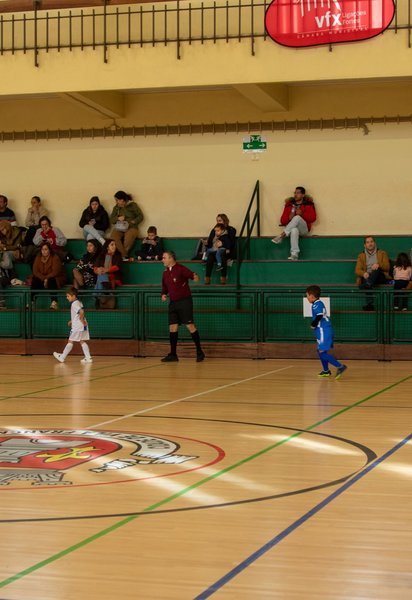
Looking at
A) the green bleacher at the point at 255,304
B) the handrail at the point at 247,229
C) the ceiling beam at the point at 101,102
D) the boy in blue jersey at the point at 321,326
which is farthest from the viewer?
the ceiling beam at the point at 101,102

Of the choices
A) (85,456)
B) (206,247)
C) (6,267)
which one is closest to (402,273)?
(206,247)

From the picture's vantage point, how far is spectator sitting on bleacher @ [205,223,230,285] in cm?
2106

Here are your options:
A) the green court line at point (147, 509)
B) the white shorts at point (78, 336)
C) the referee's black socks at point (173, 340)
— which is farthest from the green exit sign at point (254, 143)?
the green court line at point (147, 509)

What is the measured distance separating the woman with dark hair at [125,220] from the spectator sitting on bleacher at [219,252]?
7.22ft

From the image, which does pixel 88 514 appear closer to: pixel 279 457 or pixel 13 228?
pixel 279 457

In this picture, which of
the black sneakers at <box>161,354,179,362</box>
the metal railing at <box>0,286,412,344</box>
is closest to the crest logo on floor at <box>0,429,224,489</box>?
the black sneakers at <box>161,354,179,362</box>

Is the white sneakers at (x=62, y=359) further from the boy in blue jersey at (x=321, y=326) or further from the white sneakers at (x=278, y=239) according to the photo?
the white sneakers at (x=278, y=239)

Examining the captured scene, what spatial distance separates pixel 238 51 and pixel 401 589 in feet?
53.1

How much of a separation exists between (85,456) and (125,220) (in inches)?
570

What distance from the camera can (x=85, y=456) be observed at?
8828mm

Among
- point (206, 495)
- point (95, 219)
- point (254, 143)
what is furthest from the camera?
point (95, 219)

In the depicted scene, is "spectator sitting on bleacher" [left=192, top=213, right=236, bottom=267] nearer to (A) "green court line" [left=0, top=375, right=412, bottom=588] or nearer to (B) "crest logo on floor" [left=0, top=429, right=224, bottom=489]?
(A) "green court line" [left=0, top=375, right=412, bottom=588]

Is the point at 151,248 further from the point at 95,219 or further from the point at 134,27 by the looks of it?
the point at 134,27

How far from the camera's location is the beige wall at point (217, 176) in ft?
73.4
